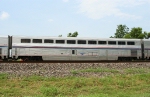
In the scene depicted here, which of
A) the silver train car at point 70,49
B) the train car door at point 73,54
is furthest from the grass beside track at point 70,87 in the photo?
the train car door at point 73,54

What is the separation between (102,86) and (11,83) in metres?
4.69

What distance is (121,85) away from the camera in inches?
464

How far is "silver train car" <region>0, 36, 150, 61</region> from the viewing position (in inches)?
1003

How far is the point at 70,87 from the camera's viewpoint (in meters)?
11.0

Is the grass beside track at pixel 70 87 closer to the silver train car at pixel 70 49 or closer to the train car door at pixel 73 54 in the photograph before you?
the silver train car at pixel 70 49

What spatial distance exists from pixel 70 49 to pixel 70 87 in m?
16.3

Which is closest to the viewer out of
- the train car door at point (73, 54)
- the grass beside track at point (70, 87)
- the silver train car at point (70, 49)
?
the grass beside track at point (70, 87)

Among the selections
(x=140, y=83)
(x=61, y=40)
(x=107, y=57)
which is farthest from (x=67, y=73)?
(x=107, y=57)

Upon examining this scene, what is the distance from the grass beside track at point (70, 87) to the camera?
9.55 m

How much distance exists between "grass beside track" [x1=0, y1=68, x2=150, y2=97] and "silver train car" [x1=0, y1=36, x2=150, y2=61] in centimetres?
1313

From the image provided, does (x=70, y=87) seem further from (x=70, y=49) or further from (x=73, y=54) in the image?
(x=73, y=54)

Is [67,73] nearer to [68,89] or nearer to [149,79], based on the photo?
[68,89]

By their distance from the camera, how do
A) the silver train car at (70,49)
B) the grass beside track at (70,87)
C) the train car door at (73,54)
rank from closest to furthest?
the grass beside track at (70,87), the silver train car at (70,49), the train car door at (73,54)

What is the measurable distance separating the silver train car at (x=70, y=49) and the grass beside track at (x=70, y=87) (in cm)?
1313
